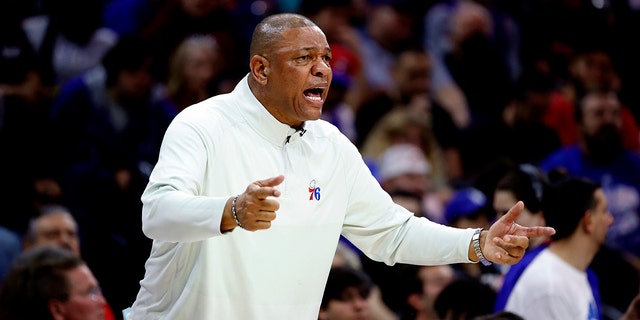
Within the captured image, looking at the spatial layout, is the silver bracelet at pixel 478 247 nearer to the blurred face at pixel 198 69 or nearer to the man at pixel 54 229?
the man at pixel 54 229

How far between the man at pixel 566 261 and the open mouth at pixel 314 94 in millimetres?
1905

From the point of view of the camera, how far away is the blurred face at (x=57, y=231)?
725cm

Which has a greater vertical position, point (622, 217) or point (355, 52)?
point (355, 52)

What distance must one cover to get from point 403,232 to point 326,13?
5.56 m

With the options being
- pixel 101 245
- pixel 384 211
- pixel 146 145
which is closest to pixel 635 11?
pixel 146 145

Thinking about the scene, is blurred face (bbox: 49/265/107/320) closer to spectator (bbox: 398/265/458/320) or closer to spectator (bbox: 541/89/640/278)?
spectator (bbox: 398/265/458/320)

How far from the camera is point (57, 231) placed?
727cm

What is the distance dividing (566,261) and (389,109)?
13.0 feet

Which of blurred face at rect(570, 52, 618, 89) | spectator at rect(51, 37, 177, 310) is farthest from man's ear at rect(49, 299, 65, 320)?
blurred face at rect(570, 52, 618, 89)

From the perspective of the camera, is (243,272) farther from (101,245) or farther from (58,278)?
(101,245)

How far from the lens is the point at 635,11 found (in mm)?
11242

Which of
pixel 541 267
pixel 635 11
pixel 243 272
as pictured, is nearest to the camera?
pixel 243 272

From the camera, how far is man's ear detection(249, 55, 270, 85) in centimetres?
476

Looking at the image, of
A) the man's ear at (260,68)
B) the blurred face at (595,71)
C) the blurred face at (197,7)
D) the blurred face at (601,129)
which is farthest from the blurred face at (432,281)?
the blurred face at (595,71)
